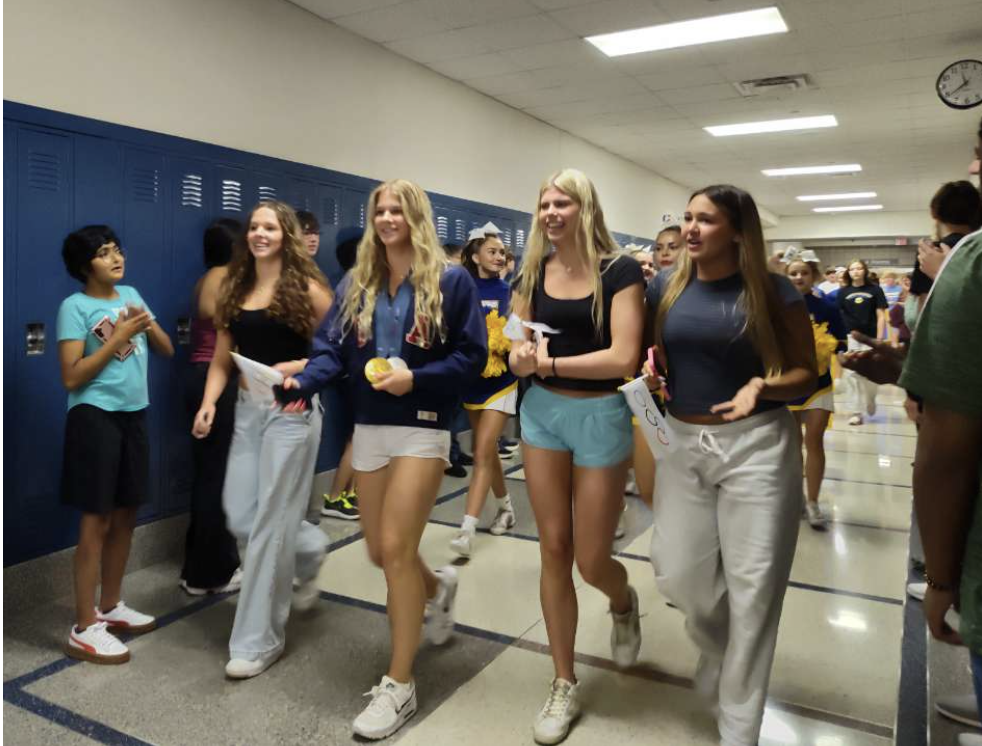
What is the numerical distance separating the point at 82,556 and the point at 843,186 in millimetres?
13758

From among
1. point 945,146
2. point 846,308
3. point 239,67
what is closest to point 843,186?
point 945,146

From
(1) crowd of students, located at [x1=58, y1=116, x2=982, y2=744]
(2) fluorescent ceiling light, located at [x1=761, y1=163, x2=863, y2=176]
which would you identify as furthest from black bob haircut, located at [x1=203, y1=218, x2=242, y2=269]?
(2) fluorescent ceiling light, located at [x1=761, y1=163, x2=863, y2=176]

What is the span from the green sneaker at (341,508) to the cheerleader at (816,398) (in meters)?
2.66

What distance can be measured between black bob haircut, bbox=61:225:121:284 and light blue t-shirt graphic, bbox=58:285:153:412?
0.38 ft

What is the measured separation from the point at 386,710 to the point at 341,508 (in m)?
2.47

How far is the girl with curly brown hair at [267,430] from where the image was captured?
272 cm

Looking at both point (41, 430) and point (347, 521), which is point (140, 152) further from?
point (347, 521)

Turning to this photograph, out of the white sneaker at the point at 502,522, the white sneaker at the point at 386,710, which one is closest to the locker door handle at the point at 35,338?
the white sneaker at the point at 386,710

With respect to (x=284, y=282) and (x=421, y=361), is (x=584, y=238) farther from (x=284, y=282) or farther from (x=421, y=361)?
(x=284, y=282)

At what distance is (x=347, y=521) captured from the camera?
4605 mm

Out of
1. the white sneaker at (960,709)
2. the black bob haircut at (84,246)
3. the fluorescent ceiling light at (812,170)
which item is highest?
the fluorescent ceiling light at (812,170)

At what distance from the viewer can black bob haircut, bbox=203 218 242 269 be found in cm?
386

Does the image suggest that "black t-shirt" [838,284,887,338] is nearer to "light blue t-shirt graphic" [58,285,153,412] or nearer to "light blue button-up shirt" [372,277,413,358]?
"light blue button-up shirt" [372,277,413,358]

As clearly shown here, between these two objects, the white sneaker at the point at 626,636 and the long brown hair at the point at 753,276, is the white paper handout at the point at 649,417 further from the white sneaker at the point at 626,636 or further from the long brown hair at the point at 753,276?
the white sneaker at the point at 626,636
